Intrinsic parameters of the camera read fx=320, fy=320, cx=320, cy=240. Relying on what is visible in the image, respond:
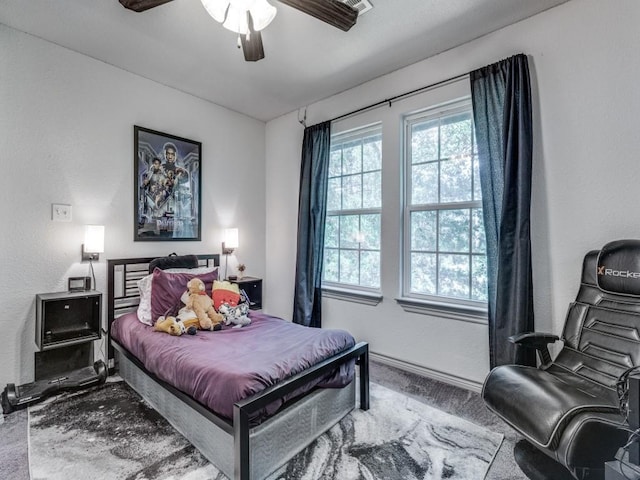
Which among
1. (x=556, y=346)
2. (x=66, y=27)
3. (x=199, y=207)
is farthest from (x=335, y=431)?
(x=66, y=27)

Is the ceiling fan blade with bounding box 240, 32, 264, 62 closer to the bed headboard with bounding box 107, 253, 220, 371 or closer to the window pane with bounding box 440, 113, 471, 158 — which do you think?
the window pane with bounding box 440, 113, 471, 158

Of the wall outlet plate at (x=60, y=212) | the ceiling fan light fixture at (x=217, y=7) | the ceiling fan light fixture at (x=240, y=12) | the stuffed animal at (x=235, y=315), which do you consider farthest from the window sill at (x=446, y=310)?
the wall outlet plate at (x=60, y=212)

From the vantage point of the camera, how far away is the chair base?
1.62 meters

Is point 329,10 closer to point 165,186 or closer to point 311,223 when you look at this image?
point 311,223

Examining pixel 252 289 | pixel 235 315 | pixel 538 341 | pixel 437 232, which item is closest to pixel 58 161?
pixel 235 315

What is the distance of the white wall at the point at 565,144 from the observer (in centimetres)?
197

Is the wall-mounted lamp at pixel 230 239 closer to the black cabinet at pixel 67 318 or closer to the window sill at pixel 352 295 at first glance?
the window sill at pixel 352 295

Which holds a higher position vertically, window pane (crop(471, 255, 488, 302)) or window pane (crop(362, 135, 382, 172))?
window pane (crop(362, 135, 382, 172))

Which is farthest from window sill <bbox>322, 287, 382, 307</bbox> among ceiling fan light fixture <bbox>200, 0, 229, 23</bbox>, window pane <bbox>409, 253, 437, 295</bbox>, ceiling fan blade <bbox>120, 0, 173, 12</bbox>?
ceiling fan blade <bbox>120, 0, 173, 12</bbox>

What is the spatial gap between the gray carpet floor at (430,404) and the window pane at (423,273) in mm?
761

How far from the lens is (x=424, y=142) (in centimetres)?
292

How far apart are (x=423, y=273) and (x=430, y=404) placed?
1.08 metres

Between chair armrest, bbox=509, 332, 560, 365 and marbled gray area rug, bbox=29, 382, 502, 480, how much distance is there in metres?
0.58

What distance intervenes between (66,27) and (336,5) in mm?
2121
